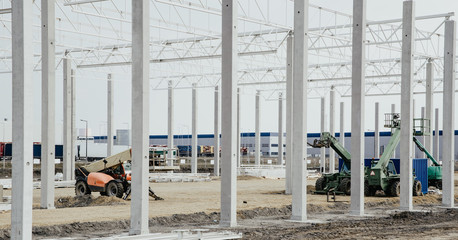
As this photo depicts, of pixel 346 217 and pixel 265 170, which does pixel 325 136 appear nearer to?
pixel 346 217

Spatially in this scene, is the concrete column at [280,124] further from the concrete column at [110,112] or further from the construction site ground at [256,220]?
the construction site ground at [256,220]

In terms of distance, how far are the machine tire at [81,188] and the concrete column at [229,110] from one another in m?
13.4

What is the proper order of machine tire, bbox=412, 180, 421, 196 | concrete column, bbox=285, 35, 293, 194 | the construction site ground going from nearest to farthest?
the construction site ground, concrete column, bbox=285, 35, 293, 194, machine tire, bbox=412, 180, 421, 196

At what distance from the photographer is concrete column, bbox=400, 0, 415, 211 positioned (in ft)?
76.0

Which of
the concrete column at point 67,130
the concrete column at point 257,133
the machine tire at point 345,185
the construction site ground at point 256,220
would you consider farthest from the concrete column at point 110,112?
the machine tire at point 345,185

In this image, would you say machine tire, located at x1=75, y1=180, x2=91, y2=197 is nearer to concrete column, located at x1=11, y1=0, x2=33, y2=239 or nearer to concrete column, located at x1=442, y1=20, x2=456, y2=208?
concrete column, located at x1=442, y1=20, x2=456, y2=208

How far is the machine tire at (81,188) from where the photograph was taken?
29562 mm

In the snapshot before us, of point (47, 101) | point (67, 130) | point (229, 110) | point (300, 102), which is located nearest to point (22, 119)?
point (229, 110)

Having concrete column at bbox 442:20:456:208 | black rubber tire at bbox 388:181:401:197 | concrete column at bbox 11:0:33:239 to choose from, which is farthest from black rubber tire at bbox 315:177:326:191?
concrete column at bbox 11:0:33:239

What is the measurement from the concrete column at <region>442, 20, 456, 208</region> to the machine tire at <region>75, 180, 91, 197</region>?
46.8 ft

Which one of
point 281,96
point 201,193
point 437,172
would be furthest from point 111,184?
point 281,96

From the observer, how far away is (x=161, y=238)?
1428cm

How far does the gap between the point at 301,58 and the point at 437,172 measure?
19.8m

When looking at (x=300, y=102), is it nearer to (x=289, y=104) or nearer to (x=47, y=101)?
(x=47, y=101)
